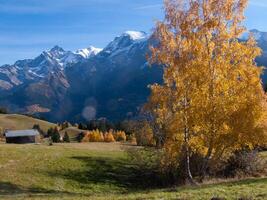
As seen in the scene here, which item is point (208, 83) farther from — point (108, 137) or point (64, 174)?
point (108, 137)

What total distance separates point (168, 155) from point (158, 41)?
1146 cm

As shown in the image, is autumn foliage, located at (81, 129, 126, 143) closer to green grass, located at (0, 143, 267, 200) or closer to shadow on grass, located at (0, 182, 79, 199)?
green grass, located at (0, 143, 267, 200)

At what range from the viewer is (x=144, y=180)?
6812 centimetres

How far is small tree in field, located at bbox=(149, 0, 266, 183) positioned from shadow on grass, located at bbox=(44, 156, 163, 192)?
59.8 ft

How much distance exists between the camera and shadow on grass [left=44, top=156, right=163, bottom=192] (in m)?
62.5

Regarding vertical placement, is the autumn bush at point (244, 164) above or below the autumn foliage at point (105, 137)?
below

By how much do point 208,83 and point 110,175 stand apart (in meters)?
32.5

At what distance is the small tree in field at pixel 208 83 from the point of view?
40.3m

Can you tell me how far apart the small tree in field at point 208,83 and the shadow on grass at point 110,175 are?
18.2 m

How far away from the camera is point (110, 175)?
68.7 metres

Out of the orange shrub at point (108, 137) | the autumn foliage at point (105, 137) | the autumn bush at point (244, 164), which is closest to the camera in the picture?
the autumn bush at point (244, 164)

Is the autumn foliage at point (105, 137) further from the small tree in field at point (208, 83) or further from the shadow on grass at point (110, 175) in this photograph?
the small tree in field at point (208, 83)

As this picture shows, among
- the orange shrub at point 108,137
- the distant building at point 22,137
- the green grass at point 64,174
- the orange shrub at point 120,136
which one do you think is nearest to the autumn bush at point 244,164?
the green grass at point 64,174

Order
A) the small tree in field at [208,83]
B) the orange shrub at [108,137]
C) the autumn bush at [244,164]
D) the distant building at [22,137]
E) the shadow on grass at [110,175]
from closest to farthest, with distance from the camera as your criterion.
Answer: the small tree in field at [208,83] → the autumn bush at [244,164] → the shadow on grass at [110,175] → the distant building at [22,137] → the orange shrub at [108,137]
